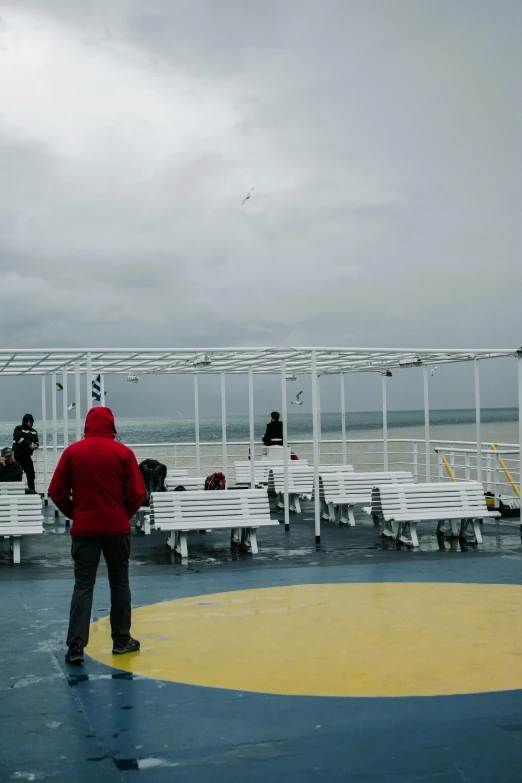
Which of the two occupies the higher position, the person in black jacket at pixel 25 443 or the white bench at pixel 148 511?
the person in black jacket at pixel 25 443

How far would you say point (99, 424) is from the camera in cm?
693

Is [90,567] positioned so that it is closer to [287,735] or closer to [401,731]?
[287,735]

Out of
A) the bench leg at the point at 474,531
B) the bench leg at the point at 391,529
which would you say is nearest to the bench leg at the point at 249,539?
the bench leg at the point at 391,529

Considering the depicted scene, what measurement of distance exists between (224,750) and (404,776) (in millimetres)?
971

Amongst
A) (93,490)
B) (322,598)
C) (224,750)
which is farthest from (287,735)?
(322,598)

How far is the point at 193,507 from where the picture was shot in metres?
12.0

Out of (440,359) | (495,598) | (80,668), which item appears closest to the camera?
(80,668)

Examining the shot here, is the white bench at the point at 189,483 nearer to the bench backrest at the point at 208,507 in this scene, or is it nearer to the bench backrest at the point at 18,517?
the bench backrest at the point at 208,507

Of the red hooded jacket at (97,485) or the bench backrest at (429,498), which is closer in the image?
the red hooded jacket at (97,485)

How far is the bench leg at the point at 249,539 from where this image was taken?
474 inches

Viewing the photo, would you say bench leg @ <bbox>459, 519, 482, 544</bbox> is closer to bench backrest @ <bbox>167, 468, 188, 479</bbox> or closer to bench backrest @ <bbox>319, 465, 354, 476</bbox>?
bench backrest @ <bbox>319, 465, 354, 476</bbox>

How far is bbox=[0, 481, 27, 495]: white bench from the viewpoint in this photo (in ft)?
47.2

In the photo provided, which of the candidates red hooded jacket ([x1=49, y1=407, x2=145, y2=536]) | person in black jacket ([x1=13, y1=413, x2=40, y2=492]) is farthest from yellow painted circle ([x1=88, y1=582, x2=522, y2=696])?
person in black jacket ([x1=13, y1=413, x2=40, y2=492])

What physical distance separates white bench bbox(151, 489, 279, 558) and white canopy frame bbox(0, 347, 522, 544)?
1.05 m
